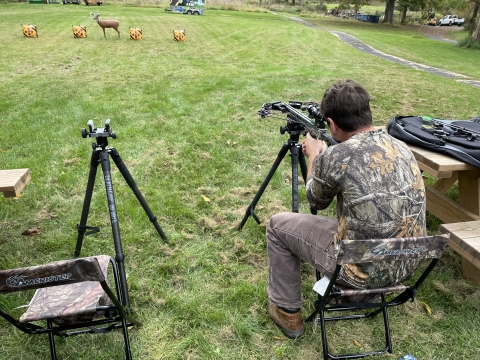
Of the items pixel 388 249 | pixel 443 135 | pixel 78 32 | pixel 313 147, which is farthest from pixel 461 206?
pixel 78 32

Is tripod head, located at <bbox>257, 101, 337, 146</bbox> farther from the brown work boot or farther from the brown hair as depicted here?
the brown work boot

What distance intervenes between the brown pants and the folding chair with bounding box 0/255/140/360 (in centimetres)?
105

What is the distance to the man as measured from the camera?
2137 millimetres

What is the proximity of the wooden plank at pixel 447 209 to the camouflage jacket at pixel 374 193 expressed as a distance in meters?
1.66

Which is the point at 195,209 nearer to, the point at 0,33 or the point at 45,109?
the point at 45,109

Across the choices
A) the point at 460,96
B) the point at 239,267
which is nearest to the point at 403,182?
the point at 239,267

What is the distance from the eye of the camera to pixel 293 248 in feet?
8.65

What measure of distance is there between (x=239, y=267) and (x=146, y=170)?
7.77ft

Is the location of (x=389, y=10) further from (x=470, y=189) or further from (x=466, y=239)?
(x=466, y=239)

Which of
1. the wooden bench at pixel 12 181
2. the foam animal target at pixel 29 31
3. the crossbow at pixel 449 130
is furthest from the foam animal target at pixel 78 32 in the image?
the crossbow at pixel 449 130

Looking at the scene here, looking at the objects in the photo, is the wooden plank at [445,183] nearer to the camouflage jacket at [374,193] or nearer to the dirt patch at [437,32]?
the camouflage jacket at [374,193]

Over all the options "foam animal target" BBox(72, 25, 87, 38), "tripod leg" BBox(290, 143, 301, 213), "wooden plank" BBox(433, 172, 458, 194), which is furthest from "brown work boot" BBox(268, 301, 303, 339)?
"foam animal target" BBox(72, 25, 87, 38)

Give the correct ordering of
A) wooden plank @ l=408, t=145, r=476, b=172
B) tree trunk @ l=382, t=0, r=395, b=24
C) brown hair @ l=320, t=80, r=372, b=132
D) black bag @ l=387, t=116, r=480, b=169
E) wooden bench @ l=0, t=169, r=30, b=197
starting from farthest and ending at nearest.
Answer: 1. tree trunk @ l=382, t=0, r=395, b=24
2. black bag @ l=387, t=116, r=480, b=169
3. wooden plank @ l=408, t=145, r=476, b=172
4. wooden bench @ l=0, t=169, r=30, b=197
5. brown hair @ l=320, t=80, r=372, b=132

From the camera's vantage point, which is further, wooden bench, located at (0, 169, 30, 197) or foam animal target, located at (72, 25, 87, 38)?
foam animal target, located at (72, 25, 87, 38)
